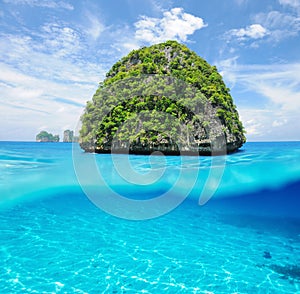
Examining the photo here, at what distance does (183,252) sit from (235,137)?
31554mm

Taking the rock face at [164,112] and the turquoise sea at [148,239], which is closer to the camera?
the turquoise sea at [148,239]

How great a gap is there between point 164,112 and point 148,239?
28816 mm

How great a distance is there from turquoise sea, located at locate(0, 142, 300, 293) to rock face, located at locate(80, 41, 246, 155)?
59.6ft

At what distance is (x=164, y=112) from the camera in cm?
3506

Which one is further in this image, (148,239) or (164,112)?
(164,112)

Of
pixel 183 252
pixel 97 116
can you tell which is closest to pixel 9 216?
pixel 183 252

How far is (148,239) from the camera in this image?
24.6 feet

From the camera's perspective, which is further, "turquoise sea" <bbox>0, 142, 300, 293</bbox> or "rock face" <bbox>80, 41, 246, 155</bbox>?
"rock face" <bbox>80, 41, 246, 155</bbox>

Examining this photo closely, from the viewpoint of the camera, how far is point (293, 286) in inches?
207

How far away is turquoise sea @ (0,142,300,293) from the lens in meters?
5.32

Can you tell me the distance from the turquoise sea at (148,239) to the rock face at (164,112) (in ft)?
59.6

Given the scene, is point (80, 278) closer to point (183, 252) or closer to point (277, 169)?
point (183, 252)

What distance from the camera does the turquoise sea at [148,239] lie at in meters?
5.32

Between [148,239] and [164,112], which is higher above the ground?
[164,112]
